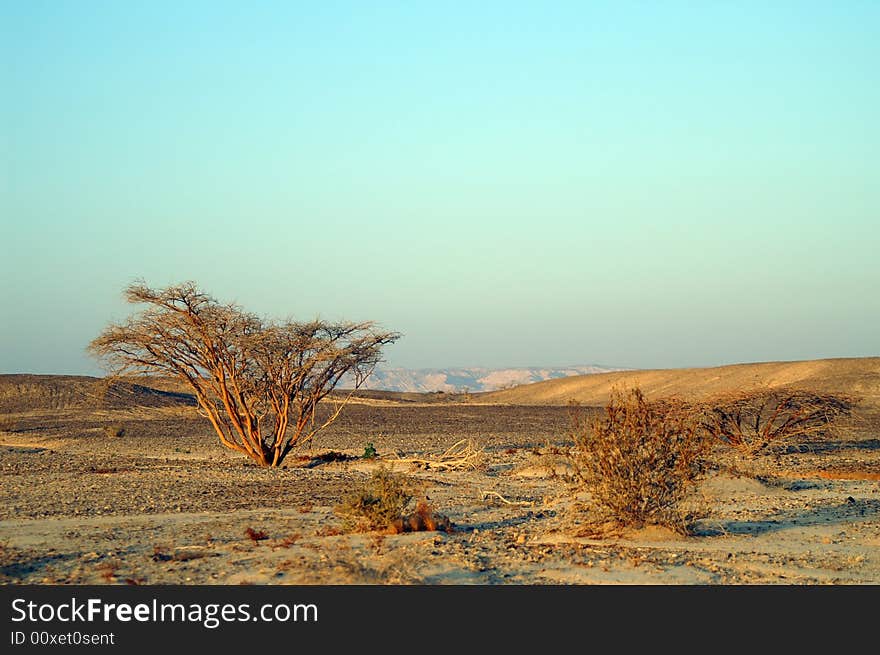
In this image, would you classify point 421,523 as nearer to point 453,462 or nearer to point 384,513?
→ point 384,513

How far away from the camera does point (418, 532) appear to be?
41.8 ft

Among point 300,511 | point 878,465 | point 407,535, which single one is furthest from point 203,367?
point 878,465

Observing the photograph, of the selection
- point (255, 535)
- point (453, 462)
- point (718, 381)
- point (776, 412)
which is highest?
point (718, 381)

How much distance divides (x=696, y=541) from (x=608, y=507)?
1250 millimetres

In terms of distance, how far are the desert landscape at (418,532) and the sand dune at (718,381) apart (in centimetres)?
3893

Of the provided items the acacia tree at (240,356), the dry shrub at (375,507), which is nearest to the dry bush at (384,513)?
the dry shrub at (375,507)

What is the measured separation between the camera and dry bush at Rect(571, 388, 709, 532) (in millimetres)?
12562

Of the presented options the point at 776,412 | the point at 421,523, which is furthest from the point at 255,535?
the point at 776,412

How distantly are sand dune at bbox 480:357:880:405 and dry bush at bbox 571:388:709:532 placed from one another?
159 feet

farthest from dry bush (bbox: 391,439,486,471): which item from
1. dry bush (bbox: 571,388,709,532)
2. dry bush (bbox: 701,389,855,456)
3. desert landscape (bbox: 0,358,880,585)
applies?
dry bush (bbox: 571,388,709,532)

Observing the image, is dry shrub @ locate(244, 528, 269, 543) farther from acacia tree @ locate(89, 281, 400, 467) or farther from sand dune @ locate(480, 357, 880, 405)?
sand dune @ locate(480, 357, 880, 405)

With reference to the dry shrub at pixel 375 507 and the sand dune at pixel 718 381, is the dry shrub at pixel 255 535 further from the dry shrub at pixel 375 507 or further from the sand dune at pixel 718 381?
the sand dune at pixel 718 381

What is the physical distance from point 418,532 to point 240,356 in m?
12.2
